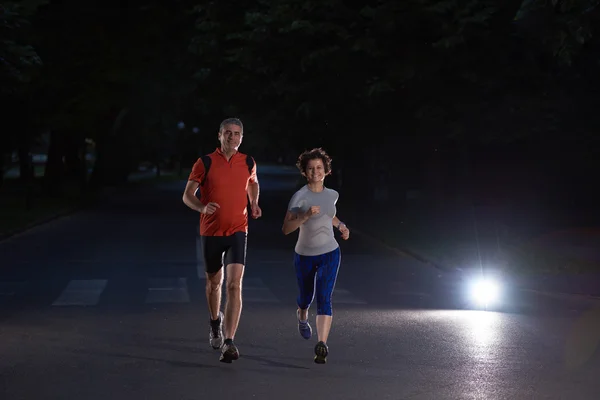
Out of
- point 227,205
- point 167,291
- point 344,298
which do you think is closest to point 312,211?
point 227,205

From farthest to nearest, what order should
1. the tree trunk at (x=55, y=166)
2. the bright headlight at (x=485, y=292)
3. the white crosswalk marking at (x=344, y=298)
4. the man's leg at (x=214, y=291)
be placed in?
the tree trunk at (x=55, y=166)
the bright headlight at (x=485, y=292)
the white crosswalk marking at (x=344, y=298)
the man's leg at (x=214, y=291)

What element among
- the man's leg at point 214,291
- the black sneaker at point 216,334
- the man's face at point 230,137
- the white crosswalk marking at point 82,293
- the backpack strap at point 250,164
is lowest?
the white crosswalk marking at point 82,293

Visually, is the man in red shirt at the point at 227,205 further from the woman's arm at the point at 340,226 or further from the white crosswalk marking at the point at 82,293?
the white crosswalk marking at the point at 82,293

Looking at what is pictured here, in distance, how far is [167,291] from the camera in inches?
666

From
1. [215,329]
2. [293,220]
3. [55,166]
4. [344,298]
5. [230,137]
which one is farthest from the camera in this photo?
[55,166]

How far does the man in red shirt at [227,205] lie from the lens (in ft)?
33.8

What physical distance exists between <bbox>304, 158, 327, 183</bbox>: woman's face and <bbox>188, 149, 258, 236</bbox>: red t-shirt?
59 centimetres

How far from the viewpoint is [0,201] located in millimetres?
47188

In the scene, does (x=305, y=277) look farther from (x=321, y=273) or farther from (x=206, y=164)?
(x=206, y=164)

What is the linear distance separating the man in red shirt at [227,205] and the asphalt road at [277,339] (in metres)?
0.54

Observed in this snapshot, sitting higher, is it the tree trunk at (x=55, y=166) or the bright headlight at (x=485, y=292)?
the bright headlight at (x=485, y=292)

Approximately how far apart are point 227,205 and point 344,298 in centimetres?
606

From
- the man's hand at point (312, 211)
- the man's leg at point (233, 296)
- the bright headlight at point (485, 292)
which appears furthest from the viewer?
the bright headlight at point (485, 292)

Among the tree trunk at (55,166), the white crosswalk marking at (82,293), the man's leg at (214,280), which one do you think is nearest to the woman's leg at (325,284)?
the man's leg at (214,280)
